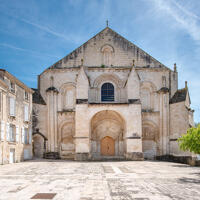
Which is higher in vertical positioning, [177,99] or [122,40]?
[122,40]

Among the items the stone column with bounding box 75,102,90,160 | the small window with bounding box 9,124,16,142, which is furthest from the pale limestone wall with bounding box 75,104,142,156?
the small window with bounding box 9,124,16,142

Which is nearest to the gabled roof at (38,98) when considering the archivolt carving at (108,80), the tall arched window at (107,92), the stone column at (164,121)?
the archivolt carving at (108,80)

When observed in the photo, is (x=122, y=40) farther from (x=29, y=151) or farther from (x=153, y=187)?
(x=153, y=187)

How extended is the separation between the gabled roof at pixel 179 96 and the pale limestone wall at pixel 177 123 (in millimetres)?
412

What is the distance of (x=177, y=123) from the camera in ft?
79.8

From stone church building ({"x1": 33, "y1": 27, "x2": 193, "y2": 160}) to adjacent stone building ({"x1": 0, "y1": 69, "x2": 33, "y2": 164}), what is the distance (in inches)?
116

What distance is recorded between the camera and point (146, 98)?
84.9 feet

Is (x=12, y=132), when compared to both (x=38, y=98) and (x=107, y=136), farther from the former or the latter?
(x=107, y=136)

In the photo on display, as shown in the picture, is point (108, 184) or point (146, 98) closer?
point (108, 184)

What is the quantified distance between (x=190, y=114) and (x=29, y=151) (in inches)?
608

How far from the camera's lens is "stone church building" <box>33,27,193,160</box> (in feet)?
80.6

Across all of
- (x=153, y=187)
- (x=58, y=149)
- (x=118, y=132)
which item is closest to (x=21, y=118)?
(x=58, y=149)

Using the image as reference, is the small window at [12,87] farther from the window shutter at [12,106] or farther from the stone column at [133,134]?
the stone column at [133,134]

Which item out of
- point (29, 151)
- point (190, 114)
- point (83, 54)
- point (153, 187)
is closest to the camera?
point (153, 187)
